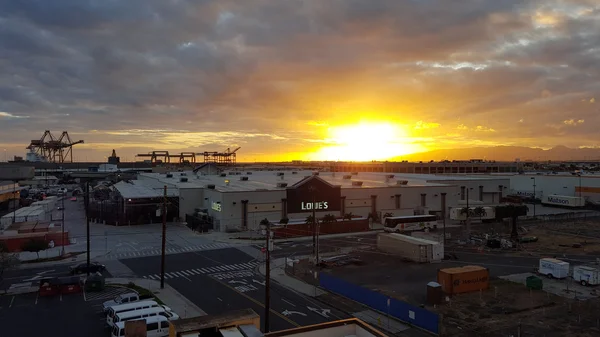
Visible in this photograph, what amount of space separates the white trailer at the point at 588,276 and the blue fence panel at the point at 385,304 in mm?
17862

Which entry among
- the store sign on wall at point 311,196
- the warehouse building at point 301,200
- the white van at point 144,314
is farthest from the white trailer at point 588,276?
the store sign on wall at point 311,196

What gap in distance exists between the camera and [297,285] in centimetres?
3356

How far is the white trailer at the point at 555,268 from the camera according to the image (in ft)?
114

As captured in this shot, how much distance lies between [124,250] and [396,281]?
31.5 m

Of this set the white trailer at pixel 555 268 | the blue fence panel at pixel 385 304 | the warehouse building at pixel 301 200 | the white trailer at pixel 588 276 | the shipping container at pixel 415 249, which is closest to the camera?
the blue fence panel at pixel 385 304

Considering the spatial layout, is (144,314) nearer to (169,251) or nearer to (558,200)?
(169,251)

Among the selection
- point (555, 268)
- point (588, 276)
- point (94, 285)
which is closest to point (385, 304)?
point (555, 268)

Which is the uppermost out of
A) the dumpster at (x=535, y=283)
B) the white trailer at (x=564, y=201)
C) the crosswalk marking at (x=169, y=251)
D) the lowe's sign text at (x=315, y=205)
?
→ the lowe's sign text at (x=315, y=205)

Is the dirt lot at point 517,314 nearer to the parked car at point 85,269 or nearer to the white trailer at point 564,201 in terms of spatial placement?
the parked car at point 85,269

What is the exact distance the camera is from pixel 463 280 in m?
31.0

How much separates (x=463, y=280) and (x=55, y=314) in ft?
93.7

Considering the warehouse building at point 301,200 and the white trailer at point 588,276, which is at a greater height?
the warehouse building at point 301,200

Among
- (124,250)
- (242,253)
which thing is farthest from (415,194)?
(124,250)

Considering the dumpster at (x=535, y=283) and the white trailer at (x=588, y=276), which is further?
the white trailer at (x=588, y=276)
